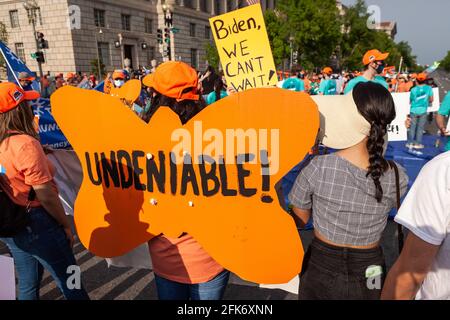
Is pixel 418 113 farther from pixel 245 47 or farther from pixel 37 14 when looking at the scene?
pixel 37 14

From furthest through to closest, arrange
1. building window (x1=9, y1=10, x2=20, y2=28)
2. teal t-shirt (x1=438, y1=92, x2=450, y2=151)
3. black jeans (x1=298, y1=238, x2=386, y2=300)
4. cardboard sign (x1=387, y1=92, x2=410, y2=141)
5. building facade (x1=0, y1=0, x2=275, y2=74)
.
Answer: building window (x1=9, y1=10, x2=20, y2=28) → building facade (x1=0, y1=0, x2=275, y2=74) → cardboard sign (x1=387, y1=92, x2=410, y2=141) → teal t-shirt (x1=438, y1=92, x2=450, y2=151) → black jeans (x1=298, y1=238, x2=386, y2=300)

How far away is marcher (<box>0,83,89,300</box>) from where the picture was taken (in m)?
1.95

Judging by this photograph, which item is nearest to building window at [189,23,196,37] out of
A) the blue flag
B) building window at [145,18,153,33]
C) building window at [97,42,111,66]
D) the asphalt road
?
building window at [145,18,153,33]

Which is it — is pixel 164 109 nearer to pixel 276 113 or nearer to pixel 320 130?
pixel 276 113

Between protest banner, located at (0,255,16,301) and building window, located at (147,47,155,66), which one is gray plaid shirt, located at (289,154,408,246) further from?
building window, located at (147,47,155,66)

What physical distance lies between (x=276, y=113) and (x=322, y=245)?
726 mm

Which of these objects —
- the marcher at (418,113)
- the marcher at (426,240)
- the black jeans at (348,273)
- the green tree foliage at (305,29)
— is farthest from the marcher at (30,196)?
the green tree foliage at (305,29)

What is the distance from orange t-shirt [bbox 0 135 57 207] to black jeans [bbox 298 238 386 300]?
1.67 metres

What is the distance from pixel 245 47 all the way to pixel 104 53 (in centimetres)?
3225

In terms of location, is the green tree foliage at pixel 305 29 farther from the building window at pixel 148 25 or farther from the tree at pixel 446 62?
the tree at pixel 446 62

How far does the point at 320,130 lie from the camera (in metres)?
1.62

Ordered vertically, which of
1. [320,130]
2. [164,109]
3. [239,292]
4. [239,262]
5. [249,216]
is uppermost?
[164,109]
